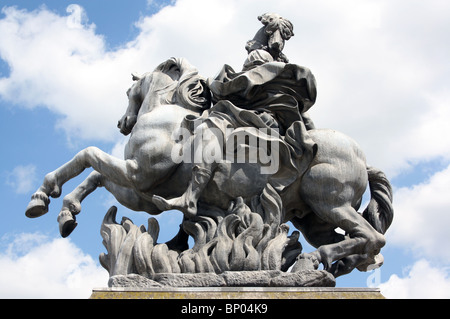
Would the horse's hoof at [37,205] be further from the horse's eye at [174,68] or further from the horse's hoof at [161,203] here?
the horse's eye at [174,68]

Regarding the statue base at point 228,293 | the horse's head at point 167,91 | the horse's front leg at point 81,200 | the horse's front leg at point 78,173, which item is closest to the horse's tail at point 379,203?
the statue base at point 228,293

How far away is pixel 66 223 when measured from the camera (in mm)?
7125

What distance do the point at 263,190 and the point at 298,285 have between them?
1051mm

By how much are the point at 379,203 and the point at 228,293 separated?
2197 millimetres

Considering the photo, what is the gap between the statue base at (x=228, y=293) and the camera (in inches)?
239

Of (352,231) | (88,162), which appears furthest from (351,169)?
(88,162)

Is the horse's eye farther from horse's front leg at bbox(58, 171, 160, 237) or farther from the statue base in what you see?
the statue base

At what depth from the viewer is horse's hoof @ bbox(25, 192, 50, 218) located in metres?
7.04

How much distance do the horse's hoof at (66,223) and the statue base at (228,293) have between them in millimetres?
1232

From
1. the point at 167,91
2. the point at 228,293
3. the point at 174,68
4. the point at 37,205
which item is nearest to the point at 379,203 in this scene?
the point at 228,293

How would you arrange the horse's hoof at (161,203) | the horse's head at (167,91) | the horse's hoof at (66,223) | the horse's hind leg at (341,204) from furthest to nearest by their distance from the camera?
the horse's head at (167,91), the horse's hoof at (66,223), the horse's hind leg at (341,204), the horse's hoof at (161,203)

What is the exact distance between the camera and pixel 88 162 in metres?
7.20

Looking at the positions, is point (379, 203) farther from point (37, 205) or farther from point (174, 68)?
point (37, 205)

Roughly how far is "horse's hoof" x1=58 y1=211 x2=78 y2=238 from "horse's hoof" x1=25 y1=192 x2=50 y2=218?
186mm
